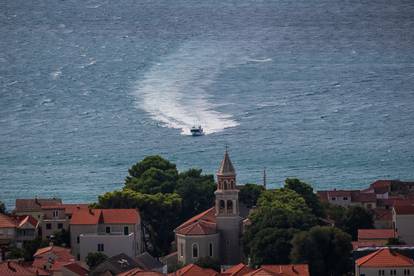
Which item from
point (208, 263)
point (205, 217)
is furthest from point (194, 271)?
point (205, 217)

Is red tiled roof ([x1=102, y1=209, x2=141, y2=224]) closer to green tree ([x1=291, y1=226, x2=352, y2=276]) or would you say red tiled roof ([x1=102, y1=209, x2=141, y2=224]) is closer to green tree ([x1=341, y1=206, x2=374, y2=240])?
green tree ([x1=291, y1=226, x2=352, y2=276])

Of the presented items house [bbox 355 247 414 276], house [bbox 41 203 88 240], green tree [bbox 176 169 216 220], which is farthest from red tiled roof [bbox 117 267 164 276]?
green tree [bbox 176 169 216 220]

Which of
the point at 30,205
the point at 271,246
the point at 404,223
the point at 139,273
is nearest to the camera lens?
the point at 139,273

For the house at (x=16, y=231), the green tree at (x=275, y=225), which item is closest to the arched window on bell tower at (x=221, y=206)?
the green tree at (x=275, y=225)

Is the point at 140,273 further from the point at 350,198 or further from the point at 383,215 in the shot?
the point at 350,198

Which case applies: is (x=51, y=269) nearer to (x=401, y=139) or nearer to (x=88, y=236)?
(x=88, y=236)
